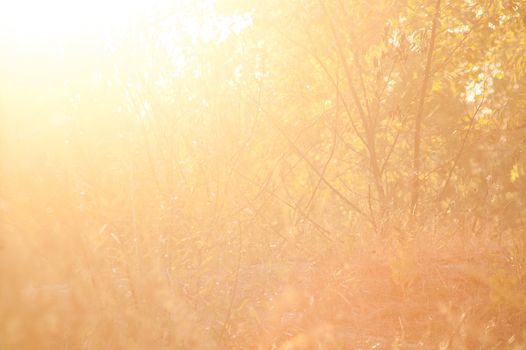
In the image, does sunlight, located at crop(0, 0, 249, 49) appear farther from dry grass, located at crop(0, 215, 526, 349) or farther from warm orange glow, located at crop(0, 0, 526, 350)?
dry grass, located at crop(0, 215, 526, 349)

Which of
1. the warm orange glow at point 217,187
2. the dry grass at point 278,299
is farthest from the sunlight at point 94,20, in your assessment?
the dry grass at point 278,299

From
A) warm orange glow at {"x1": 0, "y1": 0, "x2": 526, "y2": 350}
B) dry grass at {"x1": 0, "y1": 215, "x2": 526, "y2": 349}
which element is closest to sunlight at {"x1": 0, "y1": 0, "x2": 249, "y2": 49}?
warm orange glow at {"x1": 0, "y1": 0, "x2": 526, "y2": 350}

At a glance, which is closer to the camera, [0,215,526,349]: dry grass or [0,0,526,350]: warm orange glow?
[0,215,526,349]: dry grass

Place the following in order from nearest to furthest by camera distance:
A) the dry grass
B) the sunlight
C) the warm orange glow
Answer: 1. the dry grass
2. the warm orange glow
3. the sunlight

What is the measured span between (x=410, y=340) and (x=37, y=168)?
2.19m

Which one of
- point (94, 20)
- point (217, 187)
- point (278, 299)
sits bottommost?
point (278, 299)

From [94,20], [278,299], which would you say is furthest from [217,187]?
[94,20]

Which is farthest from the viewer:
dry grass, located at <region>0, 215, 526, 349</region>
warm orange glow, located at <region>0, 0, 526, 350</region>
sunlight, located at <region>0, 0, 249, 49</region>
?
sunlight, located at <region>0, 0, 249, 49</region>

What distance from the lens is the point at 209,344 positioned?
3725 millimetres

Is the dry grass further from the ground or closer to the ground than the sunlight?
closer to the ground

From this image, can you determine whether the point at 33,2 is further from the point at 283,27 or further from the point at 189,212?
the point at 283,27

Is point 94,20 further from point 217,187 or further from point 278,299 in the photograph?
point 278,299

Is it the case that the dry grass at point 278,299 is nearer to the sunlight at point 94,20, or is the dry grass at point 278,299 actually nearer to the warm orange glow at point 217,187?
the warm orange glow at point 217,187

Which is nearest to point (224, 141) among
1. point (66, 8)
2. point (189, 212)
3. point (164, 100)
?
point (164, 100)
